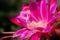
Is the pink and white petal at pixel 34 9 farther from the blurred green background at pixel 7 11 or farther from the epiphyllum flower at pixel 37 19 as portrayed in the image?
the blurred green background at pixel 7 11

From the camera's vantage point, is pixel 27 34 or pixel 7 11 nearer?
pixel 27 34

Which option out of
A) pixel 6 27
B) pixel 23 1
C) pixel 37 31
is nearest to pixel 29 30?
pixel 37 31

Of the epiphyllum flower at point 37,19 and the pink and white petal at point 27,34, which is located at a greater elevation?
the epiphyllum flower at point 37,19

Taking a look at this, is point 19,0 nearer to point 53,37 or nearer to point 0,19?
point 0,19

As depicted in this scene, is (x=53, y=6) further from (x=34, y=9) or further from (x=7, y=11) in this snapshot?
(x=7, y=11)

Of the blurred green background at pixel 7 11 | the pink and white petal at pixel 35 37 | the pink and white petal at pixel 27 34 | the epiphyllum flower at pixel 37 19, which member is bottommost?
the blurred green background at pixel 7 11

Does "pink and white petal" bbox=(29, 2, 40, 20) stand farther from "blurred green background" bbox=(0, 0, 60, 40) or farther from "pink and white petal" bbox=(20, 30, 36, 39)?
"blurred green background" bbox=(0, 0, 60, 40)

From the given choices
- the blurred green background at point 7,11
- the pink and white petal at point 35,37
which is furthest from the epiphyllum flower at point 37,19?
the blurred green background at point 7,11

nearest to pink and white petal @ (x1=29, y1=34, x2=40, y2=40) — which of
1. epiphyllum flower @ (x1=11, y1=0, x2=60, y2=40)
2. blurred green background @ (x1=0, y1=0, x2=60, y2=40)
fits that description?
epiphyllum flower @ (x1=11, y1=0, x2=60, y2=40)

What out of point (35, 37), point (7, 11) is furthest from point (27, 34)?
point (7, 11)
